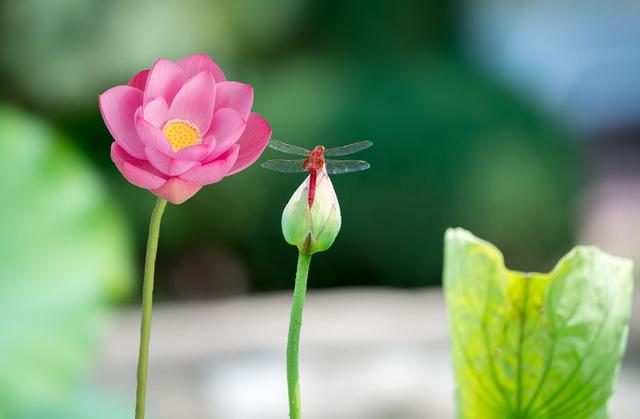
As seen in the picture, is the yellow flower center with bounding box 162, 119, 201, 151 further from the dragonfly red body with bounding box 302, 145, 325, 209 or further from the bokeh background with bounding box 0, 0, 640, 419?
the bokeh background with bounding box 0, 0, 640, 419

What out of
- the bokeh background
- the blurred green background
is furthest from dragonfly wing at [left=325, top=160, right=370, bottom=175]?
the blurred green background

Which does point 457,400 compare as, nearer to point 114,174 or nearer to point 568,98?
point 114,174

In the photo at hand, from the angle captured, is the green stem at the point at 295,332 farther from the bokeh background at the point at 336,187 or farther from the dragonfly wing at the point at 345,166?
the bokeh background at the point at 336,187

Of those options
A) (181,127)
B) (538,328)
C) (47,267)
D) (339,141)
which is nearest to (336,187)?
(339,141)

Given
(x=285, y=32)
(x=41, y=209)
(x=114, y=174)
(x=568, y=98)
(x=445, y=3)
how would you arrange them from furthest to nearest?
(x=568, y=98) → (x=445, y=3) → (x=285, y=32) → (x=114, y=174) → (x=41, y=209)

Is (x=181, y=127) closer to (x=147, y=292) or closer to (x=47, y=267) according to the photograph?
(x=147, y=292)

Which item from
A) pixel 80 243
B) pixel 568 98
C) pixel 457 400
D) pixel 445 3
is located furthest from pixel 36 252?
pixel 568 98
